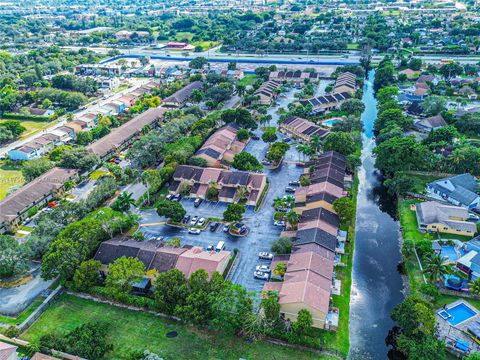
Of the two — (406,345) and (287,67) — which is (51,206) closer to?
(406,345)

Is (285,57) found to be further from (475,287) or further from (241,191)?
(475,287)

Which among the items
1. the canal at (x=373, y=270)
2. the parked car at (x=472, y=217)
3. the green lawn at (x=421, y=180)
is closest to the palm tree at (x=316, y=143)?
the canal at (x=373, y=270)

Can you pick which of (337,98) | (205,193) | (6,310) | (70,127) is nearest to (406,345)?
(205,193)

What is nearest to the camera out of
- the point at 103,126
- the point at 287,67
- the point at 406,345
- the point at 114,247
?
the point at 406,345

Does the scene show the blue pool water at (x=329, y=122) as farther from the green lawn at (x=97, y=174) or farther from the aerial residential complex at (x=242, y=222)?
the green lawn at (x=97, y=174)

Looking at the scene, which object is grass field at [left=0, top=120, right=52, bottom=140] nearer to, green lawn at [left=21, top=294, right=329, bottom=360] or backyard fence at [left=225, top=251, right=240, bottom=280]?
green lawn at [left=21, top=294, right=329, bottom=360]

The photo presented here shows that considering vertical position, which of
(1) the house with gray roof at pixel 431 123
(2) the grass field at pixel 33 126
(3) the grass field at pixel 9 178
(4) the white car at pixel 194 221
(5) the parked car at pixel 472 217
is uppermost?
(1) the house with gray roof at pixel 431 123

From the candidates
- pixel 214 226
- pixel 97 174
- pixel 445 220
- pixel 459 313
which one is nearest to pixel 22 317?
pixel 214 226
